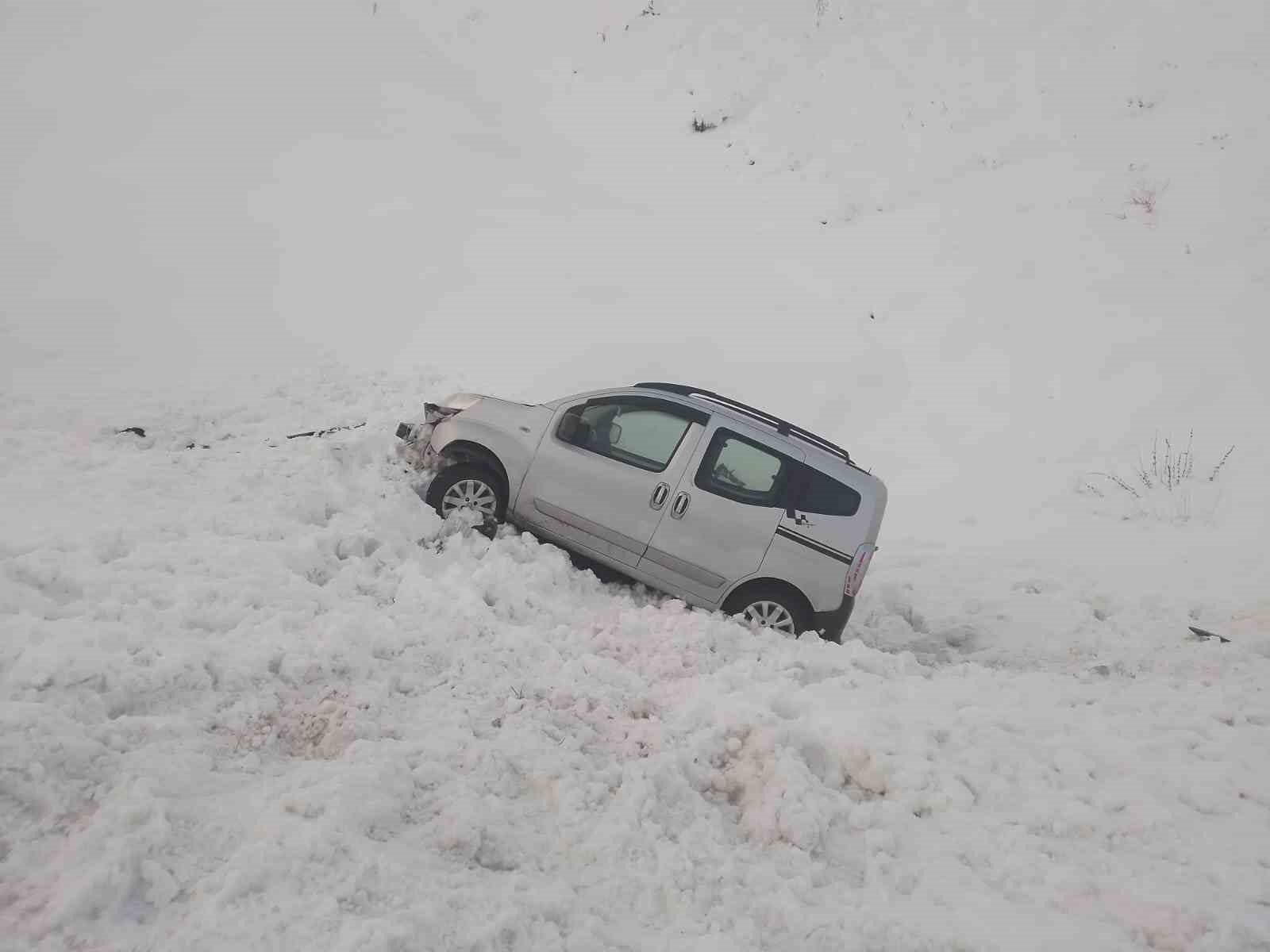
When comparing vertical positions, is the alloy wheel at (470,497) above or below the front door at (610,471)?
below

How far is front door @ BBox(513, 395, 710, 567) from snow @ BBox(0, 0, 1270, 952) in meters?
0.42

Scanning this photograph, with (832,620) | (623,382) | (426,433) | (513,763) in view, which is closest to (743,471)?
(832,620)

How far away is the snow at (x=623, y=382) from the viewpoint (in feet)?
10.3

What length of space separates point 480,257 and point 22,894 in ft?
36.8

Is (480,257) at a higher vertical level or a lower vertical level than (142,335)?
higher

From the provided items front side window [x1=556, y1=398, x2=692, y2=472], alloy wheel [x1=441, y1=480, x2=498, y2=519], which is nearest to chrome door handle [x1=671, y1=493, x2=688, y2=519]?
front side window [x1=556, y1=398, x2=692, y2=472]

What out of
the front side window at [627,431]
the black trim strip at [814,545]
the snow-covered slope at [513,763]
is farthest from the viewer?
the front side window at [627,431]

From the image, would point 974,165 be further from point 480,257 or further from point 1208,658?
point 1208,658

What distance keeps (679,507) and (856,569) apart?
1.45 m

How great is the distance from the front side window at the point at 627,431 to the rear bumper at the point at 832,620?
169 centimetres

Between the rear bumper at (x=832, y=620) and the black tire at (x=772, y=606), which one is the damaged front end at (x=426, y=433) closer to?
the black tire at (x=772, y=606)

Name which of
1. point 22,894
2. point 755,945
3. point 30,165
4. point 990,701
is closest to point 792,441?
point 990,701

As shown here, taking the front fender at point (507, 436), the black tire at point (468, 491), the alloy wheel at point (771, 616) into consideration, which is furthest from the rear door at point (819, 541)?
the black tire at point (468, 491)

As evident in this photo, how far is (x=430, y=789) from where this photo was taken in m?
3.50
